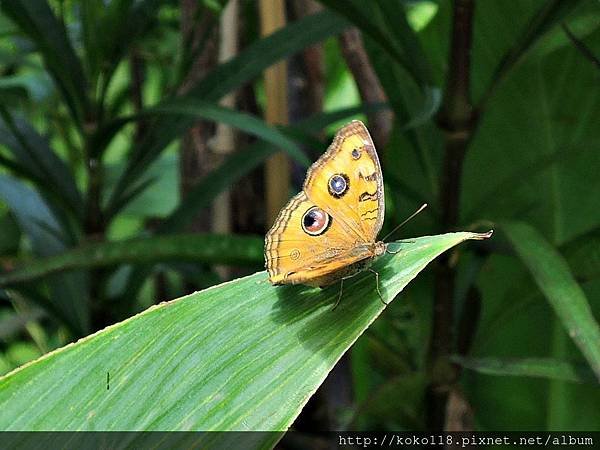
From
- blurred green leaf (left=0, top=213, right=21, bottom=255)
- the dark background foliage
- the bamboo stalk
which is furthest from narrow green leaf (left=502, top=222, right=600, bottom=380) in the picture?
blurred green leaf (left=0, top=213, right=21, bottom=255)

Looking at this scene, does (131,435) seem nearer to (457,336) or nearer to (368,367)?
(457,336)

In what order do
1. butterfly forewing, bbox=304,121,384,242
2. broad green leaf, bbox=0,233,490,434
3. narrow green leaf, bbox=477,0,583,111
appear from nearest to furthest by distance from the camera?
broad green leaf, bbox=0,233,490,434 < butterfly forewing, bbox=304,121,384,242 < narrow green leaf, bbox=477,0,583,111

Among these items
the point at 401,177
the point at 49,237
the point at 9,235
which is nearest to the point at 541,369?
the point at 401,177

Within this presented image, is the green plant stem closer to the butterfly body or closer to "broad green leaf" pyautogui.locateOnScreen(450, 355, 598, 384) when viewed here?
"broad green leaf" pyautogui.locateOnScreen(450, 355, 598, 384)

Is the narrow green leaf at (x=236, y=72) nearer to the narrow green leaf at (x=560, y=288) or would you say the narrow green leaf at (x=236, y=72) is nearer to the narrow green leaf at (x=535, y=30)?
the narrow green leaf at (x=535, y=30)

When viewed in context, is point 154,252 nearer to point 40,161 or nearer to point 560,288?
point 40,161
